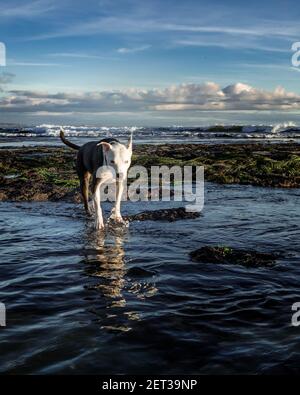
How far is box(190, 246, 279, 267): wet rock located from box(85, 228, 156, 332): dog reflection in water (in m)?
1.36

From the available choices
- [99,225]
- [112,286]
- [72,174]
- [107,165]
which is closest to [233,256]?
[112,286]

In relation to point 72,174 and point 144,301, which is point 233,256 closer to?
point 144,301

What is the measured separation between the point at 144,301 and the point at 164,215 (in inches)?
241

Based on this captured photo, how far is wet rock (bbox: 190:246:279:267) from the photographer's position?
760 cm

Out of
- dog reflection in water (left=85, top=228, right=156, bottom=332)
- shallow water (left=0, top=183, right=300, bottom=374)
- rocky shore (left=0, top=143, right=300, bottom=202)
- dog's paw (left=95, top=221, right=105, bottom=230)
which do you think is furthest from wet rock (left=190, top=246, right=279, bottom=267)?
rocky shore (left=0, top=143, right=300, bottom=202)

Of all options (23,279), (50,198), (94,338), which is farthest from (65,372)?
(50,198)

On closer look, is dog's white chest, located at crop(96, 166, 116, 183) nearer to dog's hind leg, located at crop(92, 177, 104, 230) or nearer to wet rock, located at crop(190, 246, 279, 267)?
dog's hind leg, located at crop(92, 177, 104, 230)

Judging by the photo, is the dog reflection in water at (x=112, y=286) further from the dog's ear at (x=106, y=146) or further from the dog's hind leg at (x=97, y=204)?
the dog's ear at (x=106, y=146)

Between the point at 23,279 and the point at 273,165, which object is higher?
the point at 273,165

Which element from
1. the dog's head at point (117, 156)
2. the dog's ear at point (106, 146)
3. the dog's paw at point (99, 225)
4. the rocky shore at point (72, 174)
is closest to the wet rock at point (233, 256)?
the dog's paw at point (99, 225)

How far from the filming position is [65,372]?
4234 mm

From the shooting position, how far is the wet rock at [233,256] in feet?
24.9
